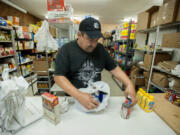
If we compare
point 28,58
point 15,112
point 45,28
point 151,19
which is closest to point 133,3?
point 151,19

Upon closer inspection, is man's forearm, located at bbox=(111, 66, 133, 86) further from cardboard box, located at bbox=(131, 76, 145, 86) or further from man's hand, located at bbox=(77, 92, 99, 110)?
cardboard box, located at bbox=(131, 76, 145, 86)

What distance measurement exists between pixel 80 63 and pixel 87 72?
0.13m

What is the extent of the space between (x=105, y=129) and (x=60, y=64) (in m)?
0.64

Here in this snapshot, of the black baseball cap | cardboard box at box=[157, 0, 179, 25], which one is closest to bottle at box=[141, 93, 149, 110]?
the black baseball cap

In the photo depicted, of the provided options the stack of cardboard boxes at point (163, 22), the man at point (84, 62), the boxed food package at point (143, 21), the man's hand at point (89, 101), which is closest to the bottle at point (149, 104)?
the man at point (84, 62)

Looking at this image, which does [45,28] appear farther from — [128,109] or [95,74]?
[128,109]

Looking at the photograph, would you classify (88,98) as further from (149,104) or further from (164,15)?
(164,15)

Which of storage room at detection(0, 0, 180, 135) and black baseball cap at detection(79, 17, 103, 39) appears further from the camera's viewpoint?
black baseball cap at detection(79, 17, 103, 39)

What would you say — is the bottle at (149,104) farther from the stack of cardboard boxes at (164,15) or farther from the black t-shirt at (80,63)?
the stack of cardboard boxes at (164,15)

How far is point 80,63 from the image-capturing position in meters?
1.02

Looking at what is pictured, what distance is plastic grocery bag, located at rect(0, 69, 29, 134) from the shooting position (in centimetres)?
49

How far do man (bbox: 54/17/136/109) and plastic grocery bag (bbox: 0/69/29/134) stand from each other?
1.02 feet

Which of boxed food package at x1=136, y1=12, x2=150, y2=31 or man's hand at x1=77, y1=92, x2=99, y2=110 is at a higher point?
boxed food package at x1=136, y1=12, x2=150, y2=31

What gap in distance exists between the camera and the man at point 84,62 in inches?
33.7
